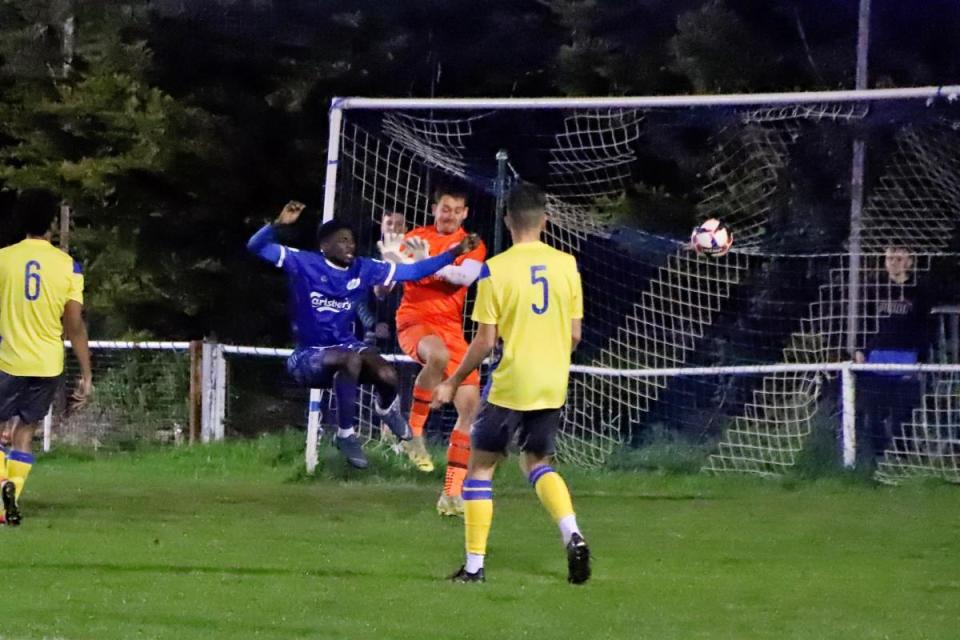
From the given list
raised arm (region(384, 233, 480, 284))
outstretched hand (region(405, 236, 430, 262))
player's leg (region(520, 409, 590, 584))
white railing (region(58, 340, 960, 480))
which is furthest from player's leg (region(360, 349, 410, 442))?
player's leg (region(520, 409, 590, 584))

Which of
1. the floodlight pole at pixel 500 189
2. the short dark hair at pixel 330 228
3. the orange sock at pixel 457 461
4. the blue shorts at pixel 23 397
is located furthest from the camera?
the floodlight pole at pixel 500 189

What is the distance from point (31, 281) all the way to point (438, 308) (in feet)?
9.22

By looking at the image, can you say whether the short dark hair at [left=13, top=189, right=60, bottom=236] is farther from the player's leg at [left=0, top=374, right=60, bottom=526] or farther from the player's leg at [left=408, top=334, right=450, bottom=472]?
the player's leg at [left=408, top=334, right=450, bottom=472]

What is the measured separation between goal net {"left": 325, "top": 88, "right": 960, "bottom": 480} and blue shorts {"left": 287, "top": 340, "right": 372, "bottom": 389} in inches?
86.0

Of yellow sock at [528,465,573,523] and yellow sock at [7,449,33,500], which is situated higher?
yellow sock at [528,465,573,523]

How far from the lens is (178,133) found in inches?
798

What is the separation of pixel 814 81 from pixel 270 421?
22.7 feet

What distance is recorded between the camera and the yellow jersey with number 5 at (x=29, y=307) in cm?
1109

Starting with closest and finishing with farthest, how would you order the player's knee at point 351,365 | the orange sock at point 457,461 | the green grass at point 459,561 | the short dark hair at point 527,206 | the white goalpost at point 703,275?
the green grass at point 459,561 → the short dark hair at point 527,206 → the orange sock at point 457,461 → the player's knee at point 351,365 → the white goalpost at point 703,275

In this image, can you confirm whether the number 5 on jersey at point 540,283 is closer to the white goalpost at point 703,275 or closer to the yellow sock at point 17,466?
the yellow sock at point 17,466

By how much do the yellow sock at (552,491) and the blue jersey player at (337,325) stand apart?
3.31 metres

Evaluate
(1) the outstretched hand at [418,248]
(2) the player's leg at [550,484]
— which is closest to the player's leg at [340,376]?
(1) the outstretched hand at [418,248]

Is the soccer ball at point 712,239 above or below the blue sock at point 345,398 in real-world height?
above

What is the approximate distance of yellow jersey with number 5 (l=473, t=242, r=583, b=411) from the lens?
8.52 metres
